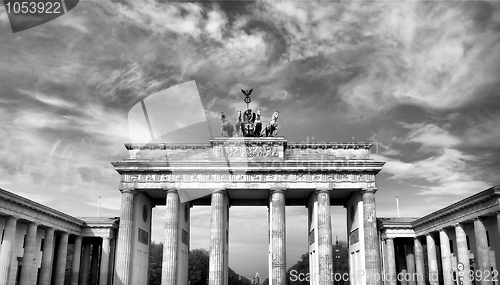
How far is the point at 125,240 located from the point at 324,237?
1735 cm

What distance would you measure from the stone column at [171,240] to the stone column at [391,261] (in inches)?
795

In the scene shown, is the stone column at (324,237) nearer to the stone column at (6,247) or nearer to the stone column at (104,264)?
the stone column at (104,264)

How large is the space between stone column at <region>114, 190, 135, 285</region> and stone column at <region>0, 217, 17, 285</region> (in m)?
8.75

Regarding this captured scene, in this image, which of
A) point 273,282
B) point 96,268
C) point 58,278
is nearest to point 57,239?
point 58,278

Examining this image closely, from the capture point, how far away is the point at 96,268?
46344 millimetres

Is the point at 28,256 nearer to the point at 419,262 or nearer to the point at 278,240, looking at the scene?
the point at 278,240

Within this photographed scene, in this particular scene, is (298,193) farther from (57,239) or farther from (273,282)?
(57,239)

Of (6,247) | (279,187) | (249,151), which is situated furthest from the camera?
(249,151)

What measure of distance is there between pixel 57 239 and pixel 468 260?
35.6 meters

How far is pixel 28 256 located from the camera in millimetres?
33250

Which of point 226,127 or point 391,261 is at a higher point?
point 226,127

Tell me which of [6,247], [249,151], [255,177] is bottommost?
[6,247]

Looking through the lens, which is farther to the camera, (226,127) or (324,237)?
(226,127)

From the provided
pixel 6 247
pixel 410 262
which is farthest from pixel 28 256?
pixel 410 262
